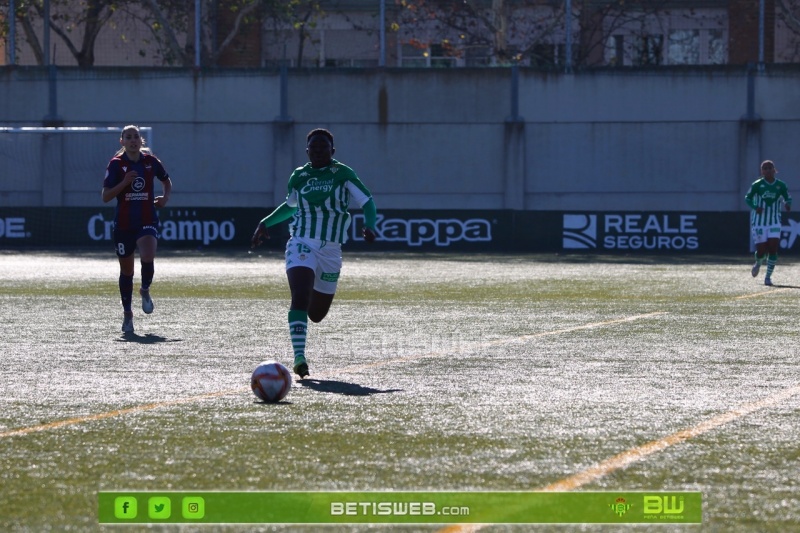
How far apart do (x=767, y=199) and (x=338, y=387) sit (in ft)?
48.7

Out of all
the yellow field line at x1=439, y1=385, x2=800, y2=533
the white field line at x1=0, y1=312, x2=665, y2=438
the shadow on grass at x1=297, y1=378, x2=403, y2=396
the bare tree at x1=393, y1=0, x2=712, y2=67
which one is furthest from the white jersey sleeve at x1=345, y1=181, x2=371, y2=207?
the bare tree at x1=393, y1=0, x2=712, y2=67

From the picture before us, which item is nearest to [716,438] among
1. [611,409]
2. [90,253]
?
[611,409]

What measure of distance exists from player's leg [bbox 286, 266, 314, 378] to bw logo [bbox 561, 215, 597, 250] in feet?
74.4

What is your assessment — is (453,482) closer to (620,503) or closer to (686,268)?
(620,503)

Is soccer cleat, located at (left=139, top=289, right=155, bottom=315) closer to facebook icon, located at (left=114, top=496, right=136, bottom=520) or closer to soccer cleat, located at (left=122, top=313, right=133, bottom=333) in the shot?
soccer cleat, located at (left=122, top=313, right=133, bottom=333)

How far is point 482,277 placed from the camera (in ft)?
74.5

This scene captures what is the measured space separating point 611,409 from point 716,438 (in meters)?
1.11

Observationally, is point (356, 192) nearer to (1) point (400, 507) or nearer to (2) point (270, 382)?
(2) point (270, 382)

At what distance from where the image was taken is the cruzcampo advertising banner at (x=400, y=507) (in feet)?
16.9

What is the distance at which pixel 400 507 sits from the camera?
532 centimetres

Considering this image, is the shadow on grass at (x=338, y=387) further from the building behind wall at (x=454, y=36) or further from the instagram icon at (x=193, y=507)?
the building behind wall at (x=454, y=36)

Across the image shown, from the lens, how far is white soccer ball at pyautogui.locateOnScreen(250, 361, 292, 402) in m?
8.16

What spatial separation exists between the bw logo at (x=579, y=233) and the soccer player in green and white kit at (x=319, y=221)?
2242 centimetres

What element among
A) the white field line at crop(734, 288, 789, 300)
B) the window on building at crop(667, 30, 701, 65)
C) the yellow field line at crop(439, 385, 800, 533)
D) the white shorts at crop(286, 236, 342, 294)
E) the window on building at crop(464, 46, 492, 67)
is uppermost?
the window on building at crop(667, 30, 701, 65)
